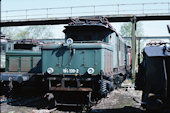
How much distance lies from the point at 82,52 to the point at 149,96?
3484 mm

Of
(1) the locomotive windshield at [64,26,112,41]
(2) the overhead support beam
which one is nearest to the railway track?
(1) the locomotive windshield at [64,26,112,41]

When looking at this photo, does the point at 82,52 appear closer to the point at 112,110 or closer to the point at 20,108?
the point at 112,110

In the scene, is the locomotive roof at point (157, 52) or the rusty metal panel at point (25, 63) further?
the rusty metal panel at point (25, 63)

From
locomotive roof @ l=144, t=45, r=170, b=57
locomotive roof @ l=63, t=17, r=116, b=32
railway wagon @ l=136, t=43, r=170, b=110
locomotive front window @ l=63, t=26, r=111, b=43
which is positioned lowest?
railway wagon @ l=136, t=43, r=170, b=110

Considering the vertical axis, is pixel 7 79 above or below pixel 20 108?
above

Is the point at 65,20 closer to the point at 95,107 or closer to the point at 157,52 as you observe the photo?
the point at 95,107

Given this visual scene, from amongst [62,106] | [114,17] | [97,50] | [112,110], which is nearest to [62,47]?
[97,50]

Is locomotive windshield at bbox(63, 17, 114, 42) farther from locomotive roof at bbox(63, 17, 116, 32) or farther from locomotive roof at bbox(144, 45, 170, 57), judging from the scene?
locomotive roof at bbox(144, 45, 170, 57)

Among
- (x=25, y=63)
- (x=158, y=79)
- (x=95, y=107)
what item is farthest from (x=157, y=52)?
(x=25, y=63)

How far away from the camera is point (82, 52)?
7582 mm

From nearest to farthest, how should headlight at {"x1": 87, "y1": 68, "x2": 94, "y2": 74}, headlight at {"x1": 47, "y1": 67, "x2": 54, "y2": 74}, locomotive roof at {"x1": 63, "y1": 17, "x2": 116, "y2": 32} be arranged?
headlight at {"x1": 87, "y1": 68, "x2": 94, "y2": 74}, headlight at {"x1": 47, "y1": 67, "x2": 54, "y2": 74}, locomotive roof at {"x1": 63, "y1": 17, "x2": 116, "y2": 32}

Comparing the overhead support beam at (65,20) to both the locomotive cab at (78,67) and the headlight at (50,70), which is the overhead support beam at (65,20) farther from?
the headlight at (50,70)

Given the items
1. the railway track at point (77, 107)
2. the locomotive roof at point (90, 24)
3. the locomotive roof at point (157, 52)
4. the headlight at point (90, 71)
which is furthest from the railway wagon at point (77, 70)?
the locomotive roof at point (157, 52)

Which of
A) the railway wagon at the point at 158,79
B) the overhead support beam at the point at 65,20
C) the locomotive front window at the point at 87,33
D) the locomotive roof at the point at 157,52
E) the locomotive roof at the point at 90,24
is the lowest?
the railway wagon at the point at 158,79
